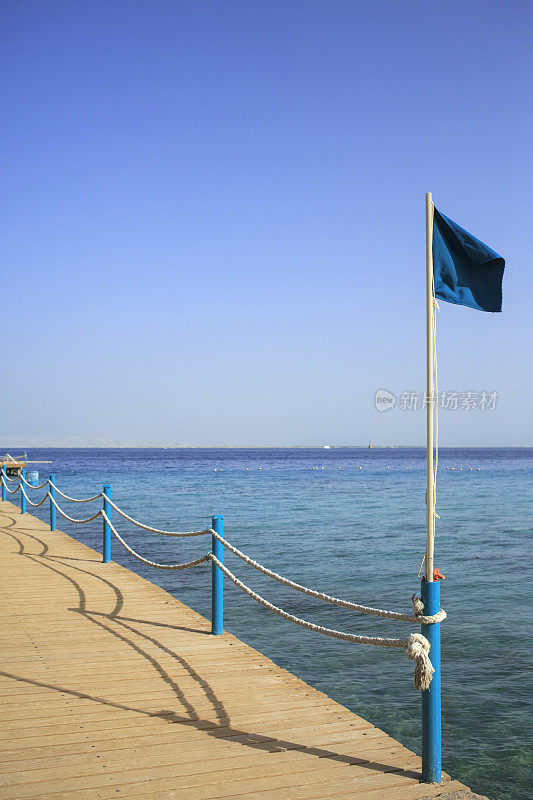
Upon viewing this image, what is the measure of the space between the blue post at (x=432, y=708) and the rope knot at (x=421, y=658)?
0.21 feet

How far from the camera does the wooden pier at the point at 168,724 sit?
414cm

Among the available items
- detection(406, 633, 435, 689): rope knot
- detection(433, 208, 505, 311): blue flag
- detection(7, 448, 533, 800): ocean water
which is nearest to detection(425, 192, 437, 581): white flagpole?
detection(433, 208, 505, 311): blue flag

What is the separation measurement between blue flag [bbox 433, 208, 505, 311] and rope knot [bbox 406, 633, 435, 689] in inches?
95.8

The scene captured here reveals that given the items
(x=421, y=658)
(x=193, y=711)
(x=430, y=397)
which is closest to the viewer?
(x=421, y=658)

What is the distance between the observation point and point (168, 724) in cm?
508

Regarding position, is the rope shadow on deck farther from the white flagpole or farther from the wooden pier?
the white flagpole

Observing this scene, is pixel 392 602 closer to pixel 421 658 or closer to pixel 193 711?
pixel 193 711

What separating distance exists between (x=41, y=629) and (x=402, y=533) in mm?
17094

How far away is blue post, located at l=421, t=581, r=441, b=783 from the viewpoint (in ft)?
13.8

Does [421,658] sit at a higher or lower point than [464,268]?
lower

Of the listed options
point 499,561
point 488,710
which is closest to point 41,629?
point 488,710

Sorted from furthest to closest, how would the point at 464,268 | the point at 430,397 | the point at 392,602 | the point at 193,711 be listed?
the point at 392,602, the point at 193,711, the point at 464,268, the point at 430,397

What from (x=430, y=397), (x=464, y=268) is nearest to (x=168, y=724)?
(x=430, y=397)

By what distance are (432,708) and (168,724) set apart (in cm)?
205
